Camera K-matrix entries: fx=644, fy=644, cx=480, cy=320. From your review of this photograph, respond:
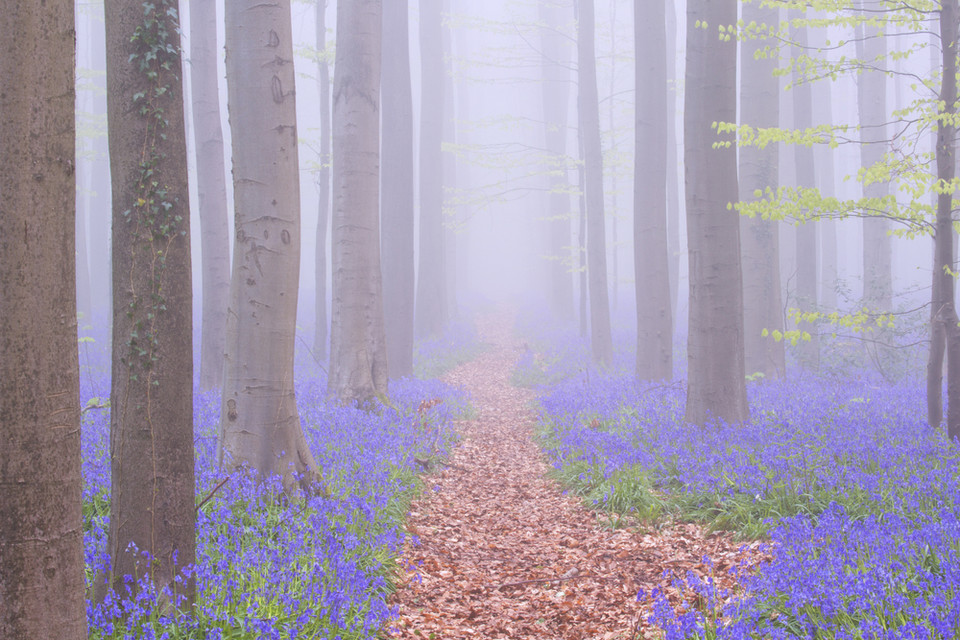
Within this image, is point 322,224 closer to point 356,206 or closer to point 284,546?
point 356,206

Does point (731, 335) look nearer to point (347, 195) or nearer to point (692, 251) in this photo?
point (692, 251)

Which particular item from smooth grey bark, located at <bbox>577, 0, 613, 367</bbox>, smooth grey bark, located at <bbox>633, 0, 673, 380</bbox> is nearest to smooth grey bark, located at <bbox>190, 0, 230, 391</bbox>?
smooth grey bark, located at <bbox>633, 0, 673, 380</bbox>

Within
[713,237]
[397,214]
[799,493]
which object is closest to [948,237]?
[713,237]

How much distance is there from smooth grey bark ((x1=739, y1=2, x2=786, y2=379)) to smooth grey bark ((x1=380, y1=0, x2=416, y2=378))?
668cm

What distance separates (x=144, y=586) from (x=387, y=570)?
5.59 ft

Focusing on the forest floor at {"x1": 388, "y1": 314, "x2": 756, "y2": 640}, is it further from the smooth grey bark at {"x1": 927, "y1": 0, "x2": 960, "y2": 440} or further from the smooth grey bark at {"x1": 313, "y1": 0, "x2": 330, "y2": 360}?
the smooth grey bark at {"x1": 313, "y1": 0, "x2": 330, "y2": 360}

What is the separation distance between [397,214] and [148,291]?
11231 mm

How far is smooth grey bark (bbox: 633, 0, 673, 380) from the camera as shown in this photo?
492 inches

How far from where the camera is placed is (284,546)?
397 cm

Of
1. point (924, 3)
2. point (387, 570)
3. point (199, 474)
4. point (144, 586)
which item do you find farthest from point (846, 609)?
point (924, 3)

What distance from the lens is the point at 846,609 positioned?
3.19 metres

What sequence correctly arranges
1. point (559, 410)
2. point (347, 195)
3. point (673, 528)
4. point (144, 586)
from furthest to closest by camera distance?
point (559, 410)
point (347, 195)
point (673, 528)
point (144, 586)

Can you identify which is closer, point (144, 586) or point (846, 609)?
point (144, 586)

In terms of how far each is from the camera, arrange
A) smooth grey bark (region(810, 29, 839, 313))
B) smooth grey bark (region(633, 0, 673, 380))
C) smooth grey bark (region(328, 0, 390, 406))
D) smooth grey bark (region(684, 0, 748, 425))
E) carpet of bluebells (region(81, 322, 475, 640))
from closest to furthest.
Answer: carpet of bluebells (region(81, 322, 475, 640)) < smooth grey bark (region(684, 0, 748, 425)) < smooth grey bark (region(328, 0, 390, 406)) < smooth grey bark (region(633, 0, 673, 380)) < smooth grey bark (region(810, 29, 839, 313))
